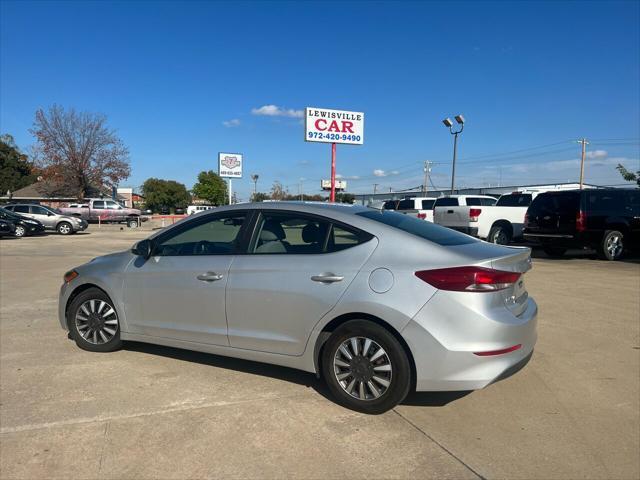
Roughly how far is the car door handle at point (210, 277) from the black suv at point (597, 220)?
11.1m

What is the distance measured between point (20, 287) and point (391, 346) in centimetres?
815

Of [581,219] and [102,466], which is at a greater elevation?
[581,219]

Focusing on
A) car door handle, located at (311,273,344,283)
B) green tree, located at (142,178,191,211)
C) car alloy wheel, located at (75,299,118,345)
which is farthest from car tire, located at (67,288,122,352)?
green tree, located at (142,178,191,211)

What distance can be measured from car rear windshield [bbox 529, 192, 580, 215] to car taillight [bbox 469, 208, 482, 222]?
8.47 feet

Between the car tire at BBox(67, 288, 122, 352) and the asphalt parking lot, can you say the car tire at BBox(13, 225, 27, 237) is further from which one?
the car tire at BBox(67, 288, 122, 352)

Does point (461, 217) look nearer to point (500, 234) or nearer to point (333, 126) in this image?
point (500, 234)

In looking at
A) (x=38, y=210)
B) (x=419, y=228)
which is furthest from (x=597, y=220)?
(x=38, y=210)

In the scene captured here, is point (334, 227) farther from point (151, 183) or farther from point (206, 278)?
point (151, 183)

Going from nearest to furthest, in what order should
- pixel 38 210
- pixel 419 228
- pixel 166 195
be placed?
pixel 419 228 → pixel 38 210 → pixel 166 195

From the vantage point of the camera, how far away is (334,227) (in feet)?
12.8

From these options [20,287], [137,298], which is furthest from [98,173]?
[137,298]

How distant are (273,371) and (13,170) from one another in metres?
91.8

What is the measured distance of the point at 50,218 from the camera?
2627 cm

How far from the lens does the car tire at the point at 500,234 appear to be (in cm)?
1631
